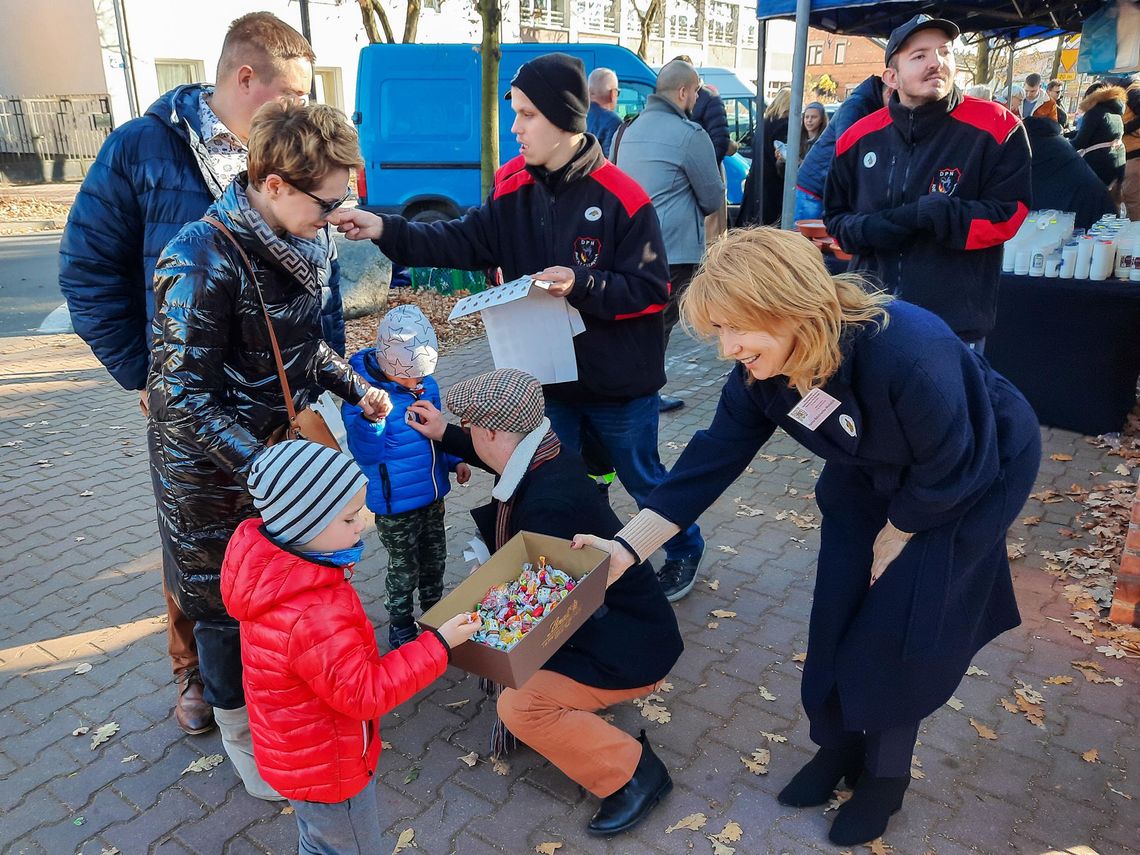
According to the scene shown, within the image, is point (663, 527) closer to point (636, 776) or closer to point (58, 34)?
point (636, 776)

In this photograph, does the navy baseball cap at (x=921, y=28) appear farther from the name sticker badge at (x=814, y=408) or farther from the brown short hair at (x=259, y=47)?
the brown short hair at (x=259, y=47)

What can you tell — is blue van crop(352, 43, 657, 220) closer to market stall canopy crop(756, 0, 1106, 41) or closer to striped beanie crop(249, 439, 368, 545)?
market stall canopy crop(756, 0, 1106, 41)

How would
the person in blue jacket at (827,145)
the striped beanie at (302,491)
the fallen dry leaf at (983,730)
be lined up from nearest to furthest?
the striped beanie at (302,491), the fallen dry leaf at (983,730), the person in blue jacket at (827,145)

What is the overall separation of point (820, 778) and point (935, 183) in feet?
9.05

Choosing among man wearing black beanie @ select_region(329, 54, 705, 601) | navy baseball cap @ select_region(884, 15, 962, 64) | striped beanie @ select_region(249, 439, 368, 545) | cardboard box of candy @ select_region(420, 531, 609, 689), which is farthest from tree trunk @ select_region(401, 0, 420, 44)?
striped beanie @ select_region(249, 439, 368, 545)

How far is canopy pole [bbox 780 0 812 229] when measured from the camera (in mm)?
6480

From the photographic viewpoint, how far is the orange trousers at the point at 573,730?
98.8 inches

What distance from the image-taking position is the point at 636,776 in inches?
106

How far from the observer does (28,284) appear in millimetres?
11070

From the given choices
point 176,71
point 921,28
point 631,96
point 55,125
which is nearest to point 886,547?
point 921,28

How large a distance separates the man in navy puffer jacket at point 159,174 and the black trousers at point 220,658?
0.78m

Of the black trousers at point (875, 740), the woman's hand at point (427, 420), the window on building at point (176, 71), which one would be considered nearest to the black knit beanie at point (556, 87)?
the woman's hand at point (427, 420)

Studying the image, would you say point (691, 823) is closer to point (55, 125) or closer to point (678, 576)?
point (678, 576)

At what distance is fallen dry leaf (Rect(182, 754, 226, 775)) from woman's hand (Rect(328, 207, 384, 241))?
1881 mm
